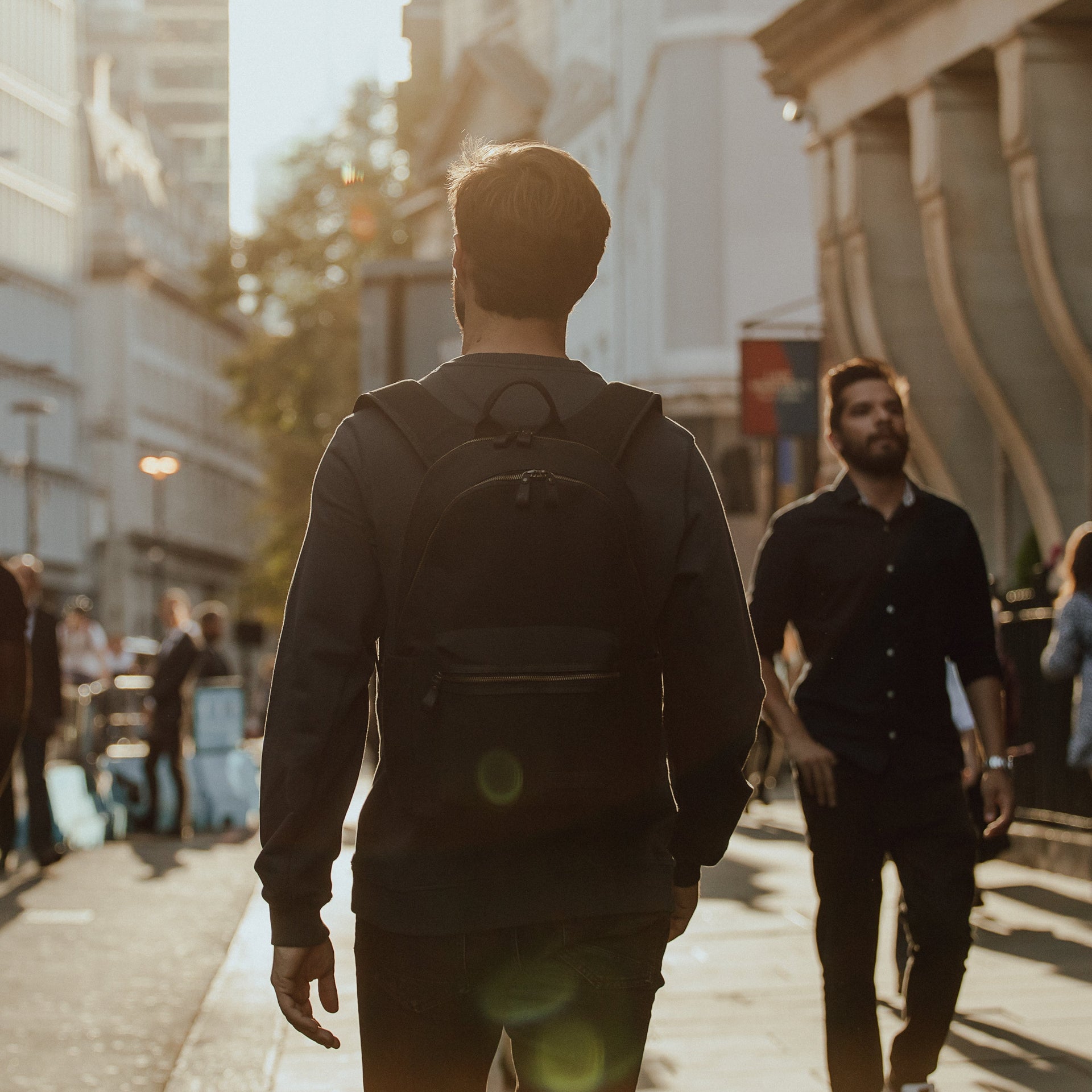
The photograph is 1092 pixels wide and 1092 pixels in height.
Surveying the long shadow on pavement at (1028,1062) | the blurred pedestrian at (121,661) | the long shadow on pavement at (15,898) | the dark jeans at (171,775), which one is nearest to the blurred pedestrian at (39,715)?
the long shadow on pavement at (15,898)

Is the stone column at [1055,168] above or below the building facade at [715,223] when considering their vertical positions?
below

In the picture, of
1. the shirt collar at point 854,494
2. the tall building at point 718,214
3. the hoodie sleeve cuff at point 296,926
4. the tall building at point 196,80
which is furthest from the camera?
the tall building at point 196,80

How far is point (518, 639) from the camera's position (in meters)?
2.63

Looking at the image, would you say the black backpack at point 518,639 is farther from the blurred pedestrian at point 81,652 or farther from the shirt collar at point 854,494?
the blurred pedestrian at point 81,652

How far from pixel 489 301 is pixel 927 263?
47.3 feet

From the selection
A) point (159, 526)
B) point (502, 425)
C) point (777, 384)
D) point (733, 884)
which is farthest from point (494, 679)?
point (159, 526)

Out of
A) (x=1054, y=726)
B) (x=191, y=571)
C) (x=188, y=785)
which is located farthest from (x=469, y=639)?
(x=191, y=571)

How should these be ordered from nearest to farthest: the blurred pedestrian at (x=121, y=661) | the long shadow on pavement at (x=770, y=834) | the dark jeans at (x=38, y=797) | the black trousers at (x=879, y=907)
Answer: the black trousers at (x=879, y=907)
the dark jeans at (x=38, y=797)
the long shadow on pavement at (x=770, y=834)
the blurred pedestrian at (x=121, y=661)

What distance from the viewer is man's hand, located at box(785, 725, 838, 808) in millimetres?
4855

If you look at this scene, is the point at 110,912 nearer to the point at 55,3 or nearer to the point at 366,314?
the point at 366,314

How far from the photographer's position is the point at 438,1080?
2664 millimetres

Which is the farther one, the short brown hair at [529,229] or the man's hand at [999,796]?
the man's hand at [999,796]

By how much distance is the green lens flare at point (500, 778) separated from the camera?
262cm

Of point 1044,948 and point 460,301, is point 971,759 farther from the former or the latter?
point 460,301
